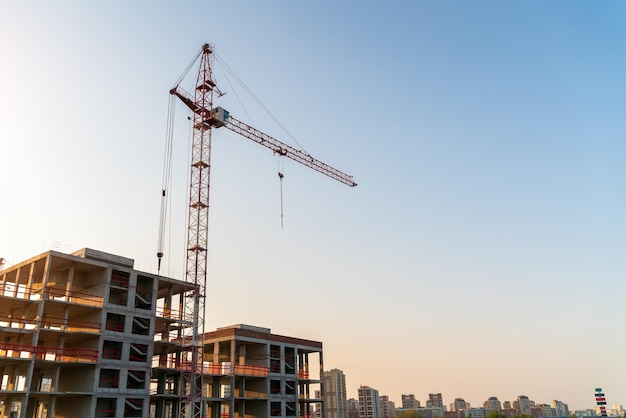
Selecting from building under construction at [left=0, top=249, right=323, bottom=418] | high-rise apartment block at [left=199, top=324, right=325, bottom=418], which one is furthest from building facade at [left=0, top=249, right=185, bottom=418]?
high-rise apartment block at [left=199, top=324, right=325, bottom=418]

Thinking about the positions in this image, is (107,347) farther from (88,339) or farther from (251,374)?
(251,374)

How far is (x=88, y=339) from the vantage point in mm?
47062

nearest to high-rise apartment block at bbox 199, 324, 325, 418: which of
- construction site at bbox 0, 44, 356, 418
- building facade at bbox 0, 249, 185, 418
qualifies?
construction site at bbox 0, 44, 356, 418

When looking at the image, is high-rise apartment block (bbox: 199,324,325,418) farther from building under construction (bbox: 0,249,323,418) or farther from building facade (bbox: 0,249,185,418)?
building facade (bbox: 0,249,185,418)

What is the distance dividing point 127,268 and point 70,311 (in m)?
6.49

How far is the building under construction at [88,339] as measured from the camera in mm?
43000

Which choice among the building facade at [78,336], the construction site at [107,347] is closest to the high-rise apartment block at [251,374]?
the construction site at [107,347]

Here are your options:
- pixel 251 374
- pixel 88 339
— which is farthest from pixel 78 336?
pixel 251 374

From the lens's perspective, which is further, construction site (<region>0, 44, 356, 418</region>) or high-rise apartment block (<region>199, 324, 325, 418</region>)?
high-rise apartment block (<region>199, 324, 325, 418</region>)

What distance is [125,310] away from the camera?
48750 mm

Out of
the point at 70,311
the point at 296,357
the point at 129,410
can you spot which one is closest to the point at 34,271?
the point at 70,311

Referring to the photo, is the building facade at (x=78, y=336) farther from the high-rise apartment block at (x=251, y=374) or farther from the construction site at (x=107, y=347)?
the high-rise apartment block at (x=251, y=374)

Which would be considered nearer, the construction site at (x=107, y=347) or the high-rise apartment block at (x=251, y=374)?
the construction site at (x=107, y=347)

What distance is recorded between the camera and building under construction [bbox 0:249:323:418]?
43.0 meters
